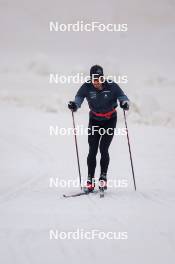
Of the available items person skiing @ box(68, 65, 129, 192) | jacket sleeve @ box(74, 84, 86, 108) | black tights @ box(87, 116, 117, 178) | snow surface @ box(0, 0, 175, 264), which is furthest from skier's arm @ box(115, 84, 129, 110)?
snow surface @ box(0, 0, 175, 264)

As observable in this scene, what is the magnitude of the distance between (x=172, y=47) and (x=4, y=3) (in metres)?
28.3

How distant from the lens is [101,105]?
710 centimetres

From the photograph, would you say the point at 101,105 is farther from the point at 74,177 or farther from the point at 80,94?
the point at 74,177

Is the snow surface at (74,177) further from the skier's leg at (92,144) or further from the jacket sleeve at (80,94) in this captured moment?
the jacket sleeve at (80,94)

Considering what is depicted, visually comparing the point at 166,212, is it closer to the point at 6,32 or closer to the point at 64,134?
the point at 64,134

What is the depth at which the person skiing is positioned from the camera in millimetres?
7059

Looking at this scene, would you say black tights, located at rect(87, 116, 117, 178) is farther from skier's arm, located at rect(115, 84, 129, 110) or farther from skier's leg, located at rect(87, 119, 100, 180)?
skier's arm, located at rect(115, 84, 129, 110)

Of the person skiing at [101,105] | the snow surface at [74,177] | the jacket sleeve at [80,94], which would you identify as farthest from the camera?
the jacket sleeve at [80,94]

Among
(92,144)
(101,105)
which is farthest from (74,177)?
(101,105)

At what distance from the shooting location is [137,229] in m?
5.51

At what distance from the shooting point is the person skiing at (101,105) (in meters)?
7.06

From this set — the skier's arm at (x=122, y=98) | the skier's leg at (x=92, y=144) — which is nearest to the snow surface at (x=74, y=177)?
the skier's leg at (x=92, y=144)

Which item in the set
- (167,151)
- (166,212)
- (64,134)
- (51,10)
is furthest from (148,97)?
(51,10)

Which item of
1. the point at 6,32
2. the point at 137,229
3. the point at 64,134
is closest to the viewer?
the point at 137,229
